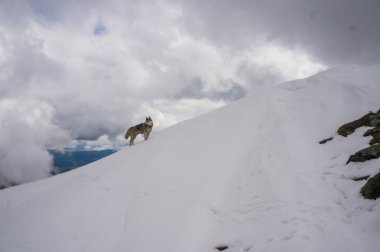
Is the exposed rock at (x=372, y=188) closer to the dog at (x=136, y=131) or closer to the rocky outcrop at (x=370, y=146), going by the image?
the rocky outcrop at (x=370, y=146)

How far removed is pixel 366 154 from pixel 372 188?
7.40 ft

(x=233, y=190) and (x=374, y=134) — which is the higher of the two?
(x=374, y=134)

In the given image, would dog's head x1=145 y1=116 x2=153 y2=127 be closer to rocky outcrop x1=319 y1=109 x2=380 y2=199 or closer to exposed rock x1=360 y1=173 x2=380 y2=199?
rocky outcrop x1=319 y1=109 x2=380 y2=199

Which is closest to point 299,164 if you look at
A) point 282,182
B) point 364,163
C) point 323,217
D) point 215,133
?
point 282,182

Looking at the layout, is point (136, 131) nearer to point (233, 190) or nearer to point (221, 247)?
point (233, 190)

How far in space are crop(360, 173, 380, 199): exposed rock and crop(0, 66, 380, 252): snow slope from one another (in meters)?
0.21

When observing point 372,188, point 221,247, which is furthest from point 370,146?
point 221,247

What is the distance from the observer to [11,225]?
14.0m

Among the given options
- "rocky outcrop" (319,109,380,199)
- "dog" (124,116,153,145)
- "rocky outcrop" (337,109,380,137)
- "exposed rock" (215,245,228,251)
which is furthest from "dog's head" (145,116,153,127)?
"exposed rock" (215,245,228,251)

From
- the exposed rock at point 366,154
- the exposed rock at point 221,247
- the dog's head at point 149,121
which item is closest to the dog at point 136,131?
the dog's head at point 149,121

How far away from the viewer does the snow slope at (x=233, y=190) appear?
27.8 ft

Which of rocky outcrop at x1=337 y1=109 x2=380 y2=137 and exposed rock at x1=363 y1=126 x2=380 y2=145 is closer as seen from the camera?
exposed rock at x1=363 y1=126 x2=380 y2=145

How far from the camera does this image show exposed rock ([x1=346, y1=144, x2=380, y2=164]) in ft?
30.9

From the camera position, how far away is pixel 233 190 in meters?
11.8
